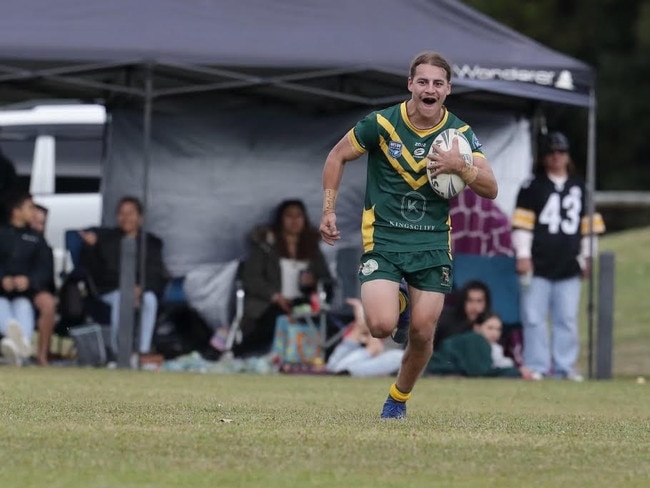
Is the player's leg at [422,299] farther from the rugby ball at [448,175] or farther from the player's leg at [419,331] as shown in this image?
the rugby ball at [448,175]

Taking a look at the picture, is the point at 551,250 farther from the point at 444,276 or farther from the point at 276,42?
the point at 444,276

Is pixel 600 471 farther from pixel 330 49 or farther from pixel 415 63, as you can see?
pixel 330 49

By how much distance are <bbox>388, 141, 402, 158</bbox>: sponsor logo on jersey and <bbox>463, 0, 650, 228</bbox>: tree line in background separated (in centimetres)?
3615

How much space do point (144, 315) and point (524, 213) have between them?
12.5 feet

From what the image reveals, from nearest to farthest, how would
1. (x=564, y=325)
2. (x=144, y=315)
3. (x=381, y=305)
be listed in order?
(x=381, y=305)
(x=564, y=325)
(x=144, y=315)

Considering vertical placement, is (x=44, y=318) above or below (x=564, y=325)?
below

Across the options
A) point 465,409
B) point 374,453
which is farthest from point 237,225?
point 374,453

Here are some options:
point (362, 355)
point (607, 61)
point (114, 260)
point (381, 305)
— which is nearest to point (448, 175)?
point (381, 305)

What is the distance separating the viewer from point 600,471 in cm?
640

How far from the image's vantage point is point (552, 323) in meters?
15.4

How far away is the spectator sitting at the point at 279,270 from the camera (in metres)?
16.2

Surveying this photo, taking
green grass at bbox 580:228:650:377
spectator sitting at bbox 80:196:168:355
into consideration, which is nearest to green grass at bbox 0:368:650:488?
spectator sitting at bbox 80:196:168:355

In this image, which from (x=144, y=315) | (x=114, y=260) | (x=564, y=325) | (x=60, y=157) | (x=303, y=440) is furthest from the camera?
(x=60, y=157)

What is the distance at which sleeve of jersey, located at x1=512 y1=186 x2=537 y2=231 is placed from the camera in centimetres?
1516
